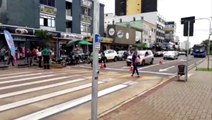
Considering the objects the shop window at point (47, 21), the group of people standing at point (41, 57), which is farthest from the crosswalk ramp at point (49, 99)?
the shop window at point (47, 21)

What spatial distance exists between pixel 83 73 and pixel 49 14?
61.8 ft

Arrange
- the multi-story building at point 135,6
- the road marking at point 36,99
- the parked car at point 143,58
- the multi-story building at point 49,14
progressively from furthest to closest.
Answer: the multi-story building at point 135,6, the multi-story building at point 49,14, the parked car at point 143,58, the road marking at point 36,99

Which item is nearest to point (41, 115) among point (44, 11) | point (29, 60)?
point (29, 60)

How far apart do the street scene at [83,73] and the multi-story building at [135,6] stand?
4010cm

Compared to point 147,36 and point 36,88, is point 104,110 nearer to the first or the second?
point 36,88

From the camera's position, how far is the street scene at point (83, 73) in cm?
806

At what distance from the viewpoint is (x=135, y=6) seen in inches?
4063

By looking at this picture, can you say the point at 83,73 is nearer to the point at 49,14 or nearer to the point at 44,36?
the point at 44,36

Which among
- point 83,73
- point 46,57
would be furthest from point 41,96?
point 46,57

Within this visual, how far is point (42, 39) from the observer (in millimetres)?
30953

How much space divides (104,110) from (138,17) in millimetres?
89729

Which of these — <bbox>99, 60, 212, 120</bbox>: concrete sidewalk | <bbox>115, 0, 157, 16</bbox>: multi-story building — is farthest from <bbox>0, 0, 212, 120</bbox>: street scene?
<bbox>115, 0, 157, 16</bbox>: multi-story building

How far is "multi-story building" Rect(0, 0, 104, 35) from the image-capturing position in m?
30.3

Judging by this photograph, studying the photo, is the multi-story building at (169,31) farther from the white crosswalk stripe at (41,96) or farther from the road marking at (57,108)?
the road marking at (57,108)
